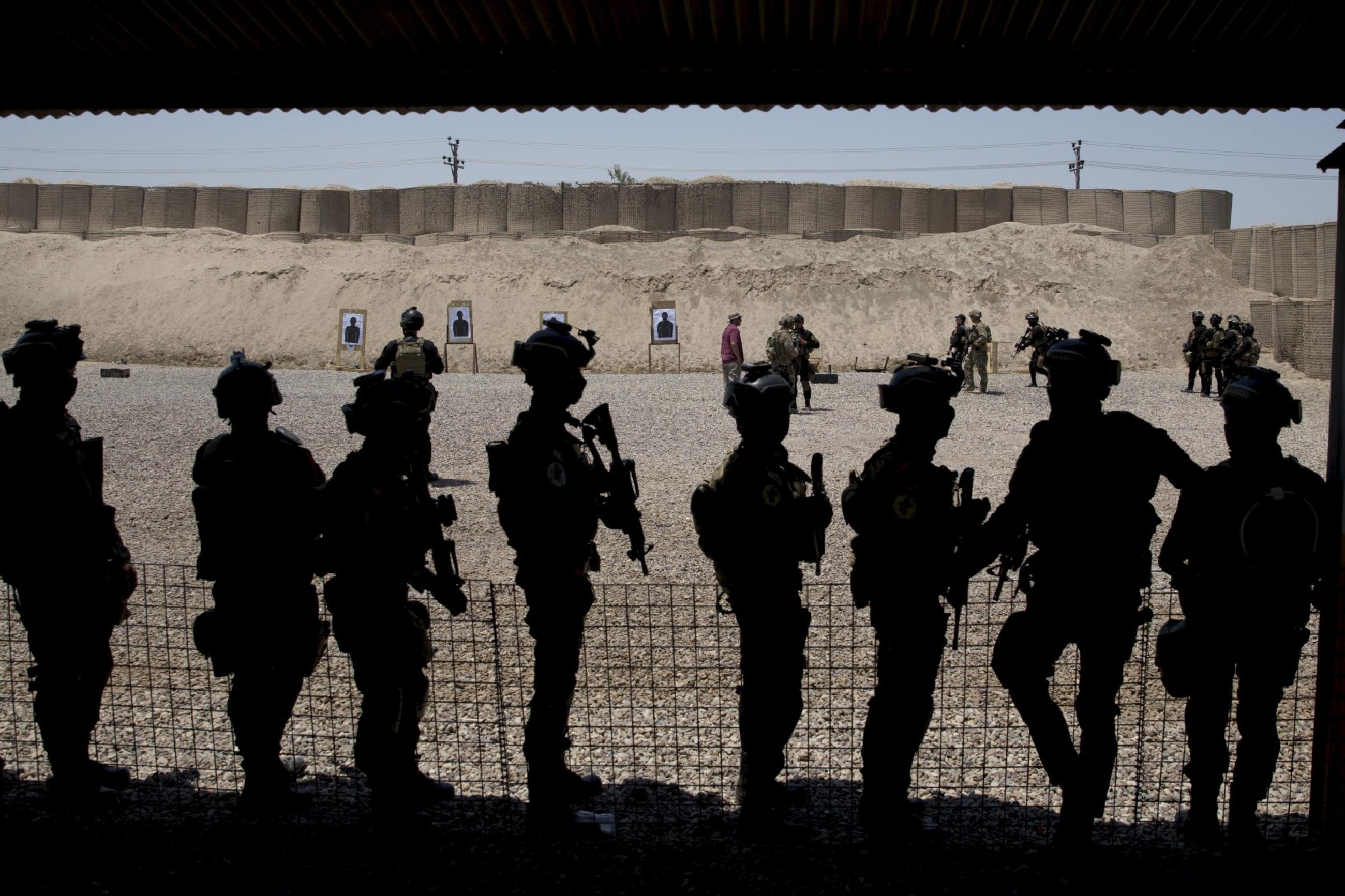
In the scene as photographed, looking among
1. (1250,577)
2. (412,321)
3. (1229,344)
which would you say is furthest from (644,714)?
(1229,344)

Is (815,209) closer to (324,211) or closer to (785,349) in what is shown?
(324,211)

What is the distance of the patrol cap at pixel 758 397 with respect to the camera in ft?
13.1

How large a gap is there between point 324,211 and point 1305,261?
33.4 m

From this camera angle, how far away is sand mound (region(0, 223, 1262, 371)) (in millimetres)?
36281

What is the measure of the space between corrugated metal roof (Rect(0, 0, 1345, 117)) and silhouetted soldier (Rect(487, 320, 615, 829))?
1.13 m

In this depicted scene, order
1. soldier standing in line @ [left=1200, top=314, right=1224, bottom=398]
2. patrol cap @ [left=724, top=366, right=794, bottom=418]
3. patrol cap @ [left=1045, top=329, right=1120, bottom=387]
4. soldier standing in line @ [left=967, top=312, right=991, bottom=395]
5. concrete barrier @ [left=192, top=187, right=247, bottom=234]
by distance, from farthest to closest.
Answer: concrete barrier @ [left=192, top=187, right=247, bottom=234], soldier standing in line @ [left=1200, top=314, right=1224, bottom=398], soldier standing in line @ [left=967, top=312, right=991, bottom=395], patrol cap @ [left=724, top=366, right=794, bottom=418], patrol cap @ [left=1045, top=329, right=1120, bottom=387]

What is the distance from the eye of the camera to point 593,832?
13.5 feet

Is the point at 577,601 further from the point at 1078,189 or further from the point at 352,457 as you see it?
the point at 1078,189

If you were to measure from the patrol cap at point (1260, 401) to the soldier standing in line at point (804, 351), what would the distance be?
14.3m

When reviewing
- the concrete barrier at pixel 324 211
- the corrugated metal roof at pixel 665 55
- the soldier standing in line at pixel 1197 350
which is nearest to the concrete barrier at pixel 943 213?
the soldier standing in line at pixel 1197 350

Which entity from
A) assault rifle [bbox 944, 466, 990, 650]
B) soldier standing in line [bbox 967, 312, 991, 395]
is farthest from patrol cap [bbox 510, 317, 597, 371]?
soldier standing in line [bbox 967, 312, 991, 395]

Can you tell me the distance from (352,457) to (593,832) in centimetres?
161

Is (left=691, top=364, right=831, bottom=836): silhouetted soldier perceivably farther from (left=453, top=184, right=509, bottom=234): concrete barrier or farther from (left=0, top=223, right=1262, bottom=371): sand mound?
(left=453, top=184, right=509, bottom=234): concrete barrier

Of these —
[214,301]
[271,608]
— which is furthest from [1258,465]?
[214,301]
